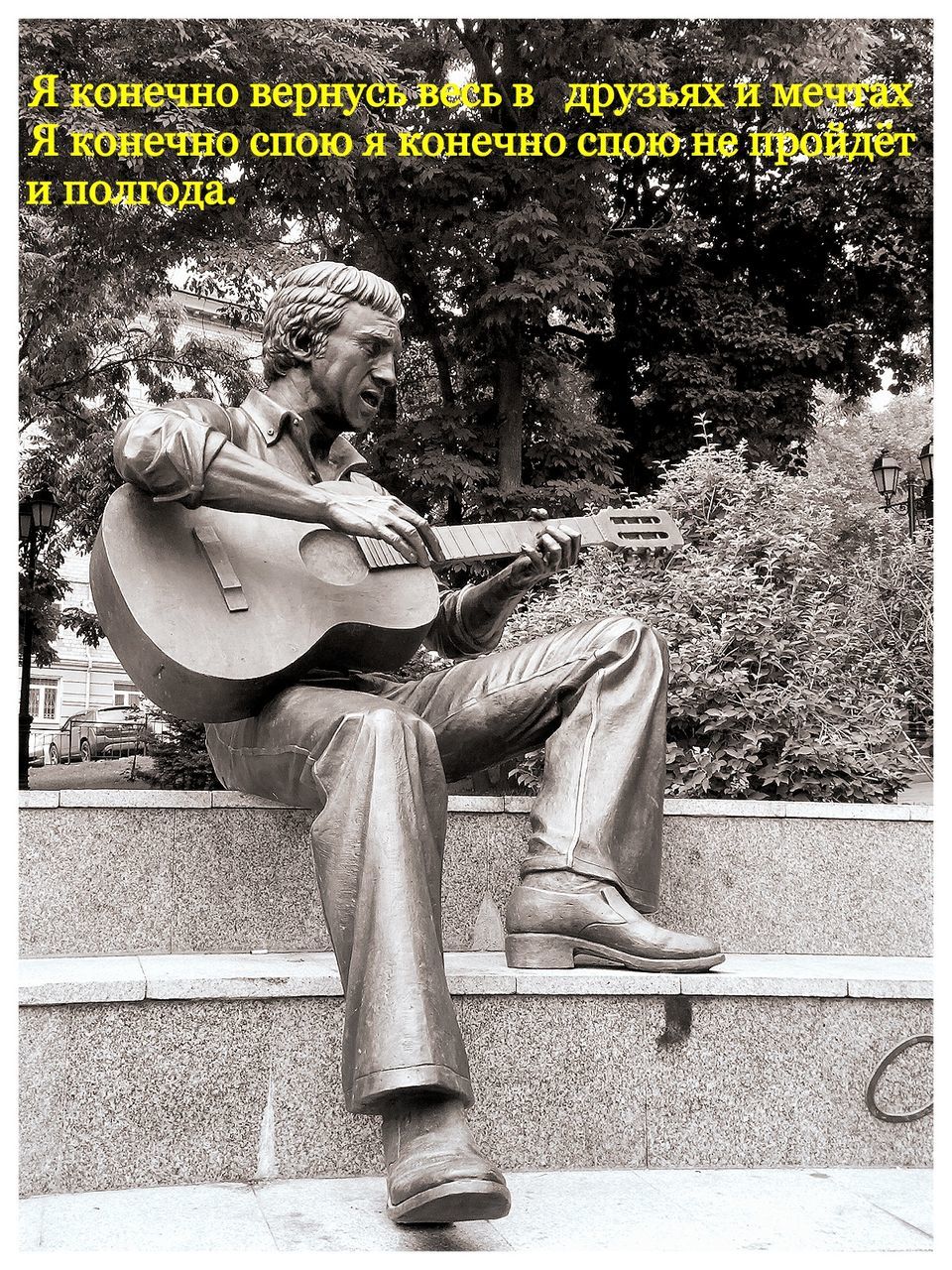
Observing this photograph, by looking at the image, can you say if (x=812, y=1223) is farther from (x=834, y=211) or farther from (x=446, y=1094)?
(x=834, y=211)

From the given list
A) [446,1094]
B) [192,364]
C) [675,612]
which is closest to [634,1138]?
[446,1094]

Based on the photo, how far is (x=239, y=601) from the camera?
303cm

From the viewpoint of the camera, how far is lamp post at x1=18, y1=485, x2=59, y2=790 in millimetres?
11734

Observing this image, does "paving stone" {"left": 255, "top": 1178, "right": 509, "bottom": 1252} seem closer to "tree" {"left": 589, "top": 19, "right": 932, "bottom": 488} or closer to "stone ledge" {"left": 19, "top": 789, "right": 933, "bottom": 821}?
"stone ledge" {"left": 19, "top": 789, "right": 933, "bottom": 821}

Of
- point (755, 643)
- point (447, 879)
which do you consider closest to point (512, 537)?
point (447, 879)

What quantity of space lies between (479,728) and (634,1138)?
3.55 feet

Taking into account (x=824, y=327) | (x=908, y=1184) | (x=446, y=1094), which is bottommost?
(x=908, y=1184)

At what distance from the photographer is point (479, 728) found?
10.9ft

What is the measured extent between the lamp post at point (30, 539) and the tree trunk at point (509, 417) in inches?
177

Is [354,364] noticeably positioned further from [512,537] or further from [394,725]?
[394,725]

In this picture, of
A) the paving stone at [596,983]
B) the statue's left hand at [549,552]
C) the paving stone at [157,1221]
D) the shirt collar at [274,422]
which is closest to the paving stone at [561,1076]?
the paving stone at [596,983]

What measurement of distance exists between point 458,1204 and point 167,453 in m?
1.75

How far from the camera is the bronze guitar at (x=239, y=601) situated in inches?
116

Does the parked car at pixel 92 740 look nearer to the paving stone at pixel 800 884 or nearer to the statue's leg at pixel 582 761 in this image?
the paving stone at pixel 800 884
